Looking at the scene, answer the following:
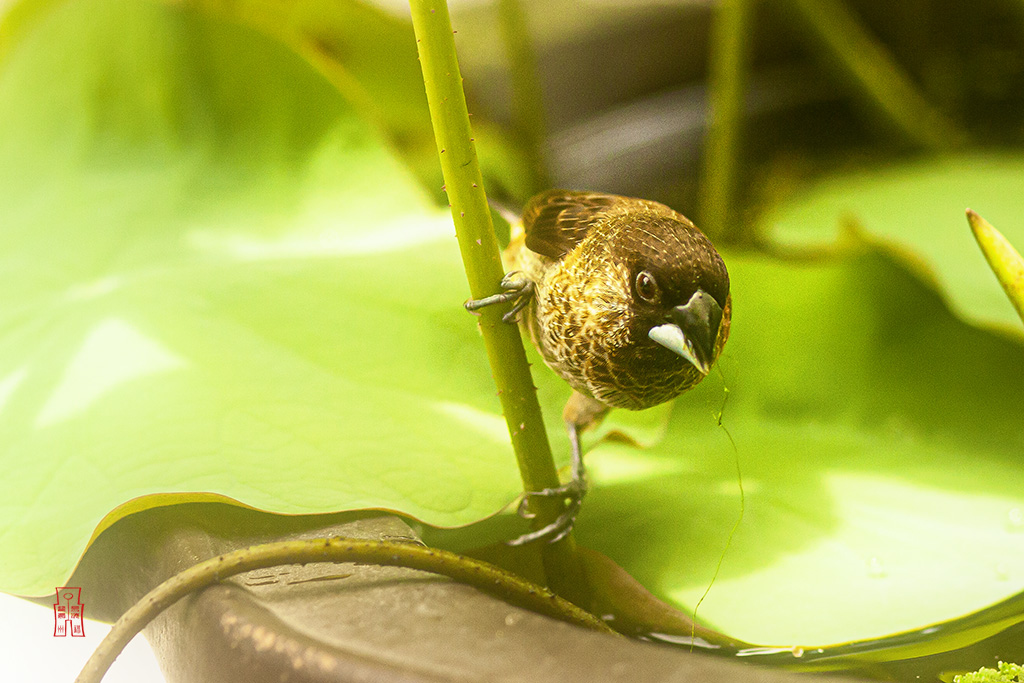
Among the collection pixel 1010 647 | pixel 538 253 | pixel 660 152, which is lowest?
pixel 1010 647

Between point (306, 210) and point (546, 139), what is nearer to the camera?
point (306, 210)

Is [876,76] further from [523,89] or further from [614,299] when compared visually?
[614,299]

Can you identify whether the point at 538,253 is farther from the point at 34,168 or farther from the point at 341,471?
the point at 34,168

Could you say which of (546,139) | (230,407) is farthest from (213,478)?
(546,139)

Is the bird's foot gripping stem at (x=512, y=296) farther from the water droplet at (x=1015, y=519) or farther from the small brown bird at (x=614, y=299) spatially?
the water droplet at (x=1015, y=519)

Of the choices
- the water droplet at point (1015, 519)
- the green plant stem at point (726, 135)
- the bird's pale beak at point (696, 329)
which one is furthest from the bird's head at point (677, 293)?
the green plant stem at point (726, 135)

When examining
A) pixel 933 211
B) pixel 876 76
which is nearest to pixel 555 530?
pixel 933 211
